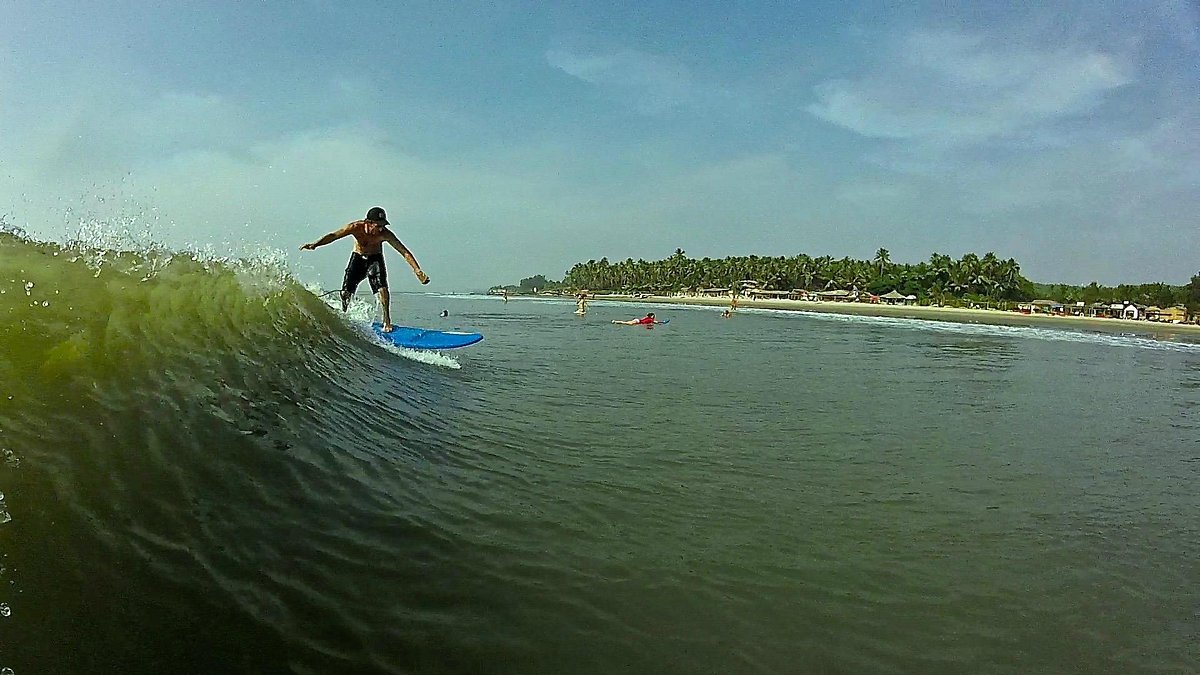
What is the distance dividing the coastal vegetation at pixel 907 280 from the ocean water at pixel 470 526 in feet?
332

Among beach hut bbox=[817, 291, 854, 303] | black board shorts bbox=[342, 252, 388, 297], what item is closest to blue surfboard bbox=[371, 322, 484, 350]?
black board shorts bbox=[342, 252, 388, 297]

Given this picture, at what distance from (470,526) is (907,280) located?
140020 mm

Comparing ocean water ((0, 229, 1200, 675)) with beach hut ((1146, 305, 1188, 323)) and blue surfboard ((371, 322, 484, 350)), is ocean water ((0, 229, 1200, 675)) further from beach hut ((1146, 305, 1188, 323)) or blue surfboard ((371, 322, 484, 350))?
beach hut ((1146, 305, 1188, 323))

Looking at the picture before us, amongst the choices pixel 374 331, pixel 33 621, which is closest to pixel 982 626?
pixel 33 621

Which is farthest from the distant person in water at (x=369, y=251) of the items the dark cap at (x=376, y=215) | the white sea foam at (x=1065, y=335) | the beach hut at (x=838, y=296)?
the beach hut at (x=838, y=296)

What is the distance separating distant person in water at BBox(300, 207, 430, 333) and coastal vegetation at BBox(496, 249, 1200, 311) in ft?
335

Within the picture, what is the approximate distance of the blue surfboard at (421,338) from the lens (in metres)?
15.0

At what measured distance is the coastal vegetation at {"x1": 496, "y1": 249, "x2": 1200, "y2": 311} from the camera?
107 metres

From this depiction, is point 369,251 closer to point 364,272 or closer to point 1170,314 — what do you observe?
point 364,272

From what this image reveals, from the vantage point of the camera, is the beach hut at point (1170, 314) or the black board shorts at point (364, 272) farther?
the beach hut at point (1170, 314)

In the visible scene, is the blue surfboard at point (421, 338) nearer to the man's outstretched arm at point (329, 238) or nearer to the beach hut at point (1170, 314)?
the man's outstretched arm at point (329, 238)

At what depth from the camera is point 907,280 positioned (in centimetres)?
13125

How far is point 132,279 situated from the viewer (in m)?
Result: 6.63

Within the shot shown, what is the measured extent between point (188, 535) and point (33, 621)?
100 centimetres
